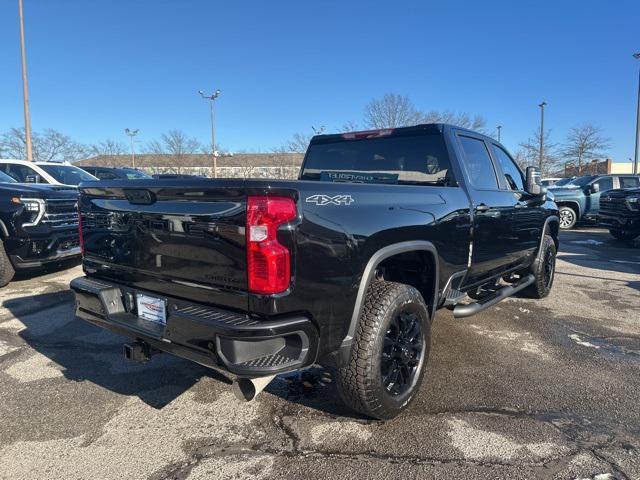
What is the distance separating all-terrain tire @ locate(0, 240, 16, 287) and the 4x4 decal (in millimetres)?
5376

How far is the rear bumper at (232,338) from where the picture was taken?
6.96 ft

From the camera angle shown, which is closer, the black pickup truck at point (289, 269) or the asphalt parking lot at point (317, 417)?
the black pickup truck at point (289, 269)

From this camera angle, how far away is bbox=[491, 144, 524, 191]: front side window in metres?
4.82

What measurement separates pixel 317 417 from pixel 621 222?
10.5 m

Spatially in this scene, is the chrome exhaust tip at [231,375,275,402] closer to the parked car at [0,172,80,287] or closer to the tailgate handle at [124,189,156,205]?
the tailgate handle at [124,189,156,205]

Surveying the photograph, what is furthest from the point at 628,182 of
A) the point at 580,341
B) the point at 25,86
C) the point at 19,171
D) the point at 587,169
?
the point at 587,169

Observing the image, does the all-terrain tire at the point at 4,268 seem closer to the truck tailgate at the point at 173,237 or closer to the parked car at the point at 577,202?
the truck tailgate at the point at 173,237

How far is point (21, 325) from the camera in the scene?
4641 millimetres

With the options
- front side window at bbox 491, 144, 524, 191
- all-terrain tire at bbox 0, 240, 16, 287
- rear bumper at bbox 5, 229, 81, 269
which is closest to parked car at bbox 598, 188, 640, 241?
front side window at bbox 491, 144, 524, 191

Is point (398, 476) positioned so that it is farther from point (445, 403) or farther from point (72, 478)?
point (72, 478)

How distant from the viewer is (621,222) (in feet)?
34.4

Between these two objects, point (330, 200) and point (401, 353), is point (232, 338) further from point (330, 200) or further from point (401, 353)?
point (401, 353)

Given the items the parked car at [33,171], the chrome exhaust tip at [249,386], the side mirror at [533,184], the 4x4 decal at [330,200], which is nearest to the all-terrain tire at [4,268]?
the parked car at [33,171]

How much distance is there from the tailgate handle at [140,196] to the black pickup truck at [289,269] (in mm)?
11
